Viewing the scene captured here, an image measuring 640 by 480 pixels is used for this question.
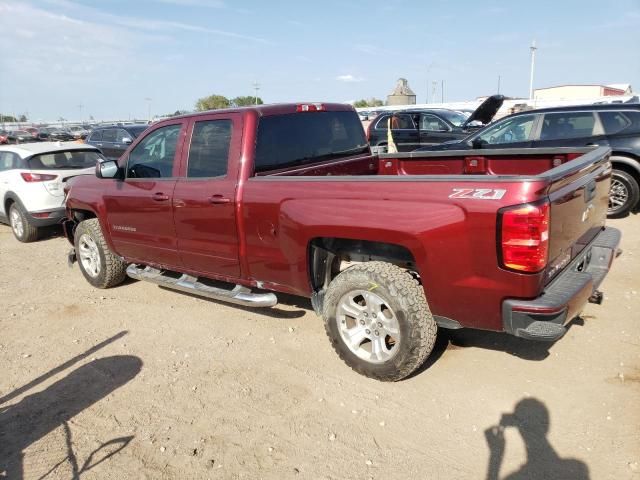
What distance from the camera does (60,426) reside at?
3.24 meters

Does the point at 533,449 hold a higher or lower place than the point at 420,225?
lower

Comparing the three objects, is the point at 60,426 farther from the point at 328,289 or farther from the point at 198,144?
the point at 198,144

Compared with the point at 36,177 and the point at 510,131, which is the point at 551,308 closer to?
the point at 510,131

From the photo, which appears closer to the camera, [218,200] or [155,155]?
[218,200]

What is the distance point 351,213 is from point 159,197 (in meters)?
2.11

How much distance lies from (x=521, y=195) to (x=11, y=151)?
868 cm

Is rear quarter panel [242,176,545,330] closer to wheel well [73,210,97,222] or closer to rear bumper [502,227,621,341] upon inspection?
rear bumper [502,227,621,341]

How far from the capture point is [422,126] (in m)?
13.2

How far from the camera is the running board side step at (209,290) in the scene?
4055 mm

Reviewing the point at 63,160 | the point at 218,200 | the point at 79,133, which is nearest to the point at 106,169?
the point at 218,200

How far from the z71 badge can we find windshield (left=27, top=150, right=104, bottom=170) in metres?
7.34

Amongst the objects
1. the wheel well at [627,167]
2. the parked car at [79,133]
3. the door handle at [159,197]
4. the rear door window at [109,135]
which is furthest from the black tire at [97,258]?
the parked car at [79,133]

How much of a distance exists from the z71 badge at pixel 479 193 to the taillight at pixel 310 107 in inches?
76.6

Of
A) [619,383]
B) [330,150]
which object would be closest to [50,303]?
[330,150]
